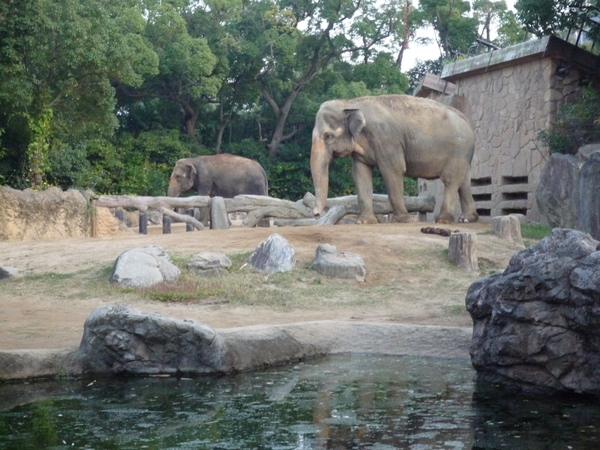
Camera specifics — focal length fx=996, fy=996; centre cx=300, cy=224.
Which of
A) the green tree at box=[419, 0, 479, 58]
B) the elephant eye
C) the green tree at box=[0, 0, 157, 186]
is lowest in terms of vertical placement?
the elephant eye

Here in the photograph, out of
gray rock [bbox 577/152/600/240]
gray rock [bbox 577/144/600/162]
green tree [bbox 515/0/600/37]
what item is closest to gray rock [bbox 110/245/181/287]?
gray rock [bbox 577/152/600/240]

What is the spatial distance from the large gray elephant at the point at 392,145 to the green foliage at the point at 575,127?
219 cm

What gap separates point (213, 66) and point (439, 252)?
2211cm

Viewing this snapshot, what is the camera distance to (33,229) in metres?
17.3

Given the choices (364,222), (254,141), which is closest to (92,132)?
(364,222)

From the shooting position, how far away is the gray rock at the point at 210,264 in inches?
500

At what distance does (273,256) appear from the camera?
13.0m

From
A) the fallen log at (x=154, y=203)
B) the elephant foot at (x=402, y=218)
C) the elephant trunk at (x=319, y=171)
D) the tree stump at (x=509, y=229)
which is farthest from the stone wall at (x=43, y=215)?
the tree stump at (x=509, y=229)

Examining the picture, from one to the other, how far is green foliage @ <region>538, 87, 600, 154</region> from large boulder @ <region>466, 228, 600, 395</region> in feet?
38.9

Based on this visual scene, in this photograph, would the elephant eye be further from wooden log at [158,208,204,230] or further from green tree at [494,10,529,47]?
green tree at [494,10,529,47]

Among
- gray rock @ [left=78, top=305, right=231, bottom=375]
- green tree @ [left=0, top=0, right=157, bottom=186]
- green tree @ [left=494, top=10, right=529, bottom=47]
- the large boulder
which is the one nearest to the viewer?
the large boulder

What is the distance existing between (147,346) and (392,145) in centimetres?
1035

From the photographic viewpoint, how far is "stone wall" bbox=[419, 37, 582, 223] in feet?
66.6

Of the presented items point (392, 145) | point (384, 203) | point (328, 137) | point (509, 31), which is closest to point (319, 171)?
point (328, 137)
